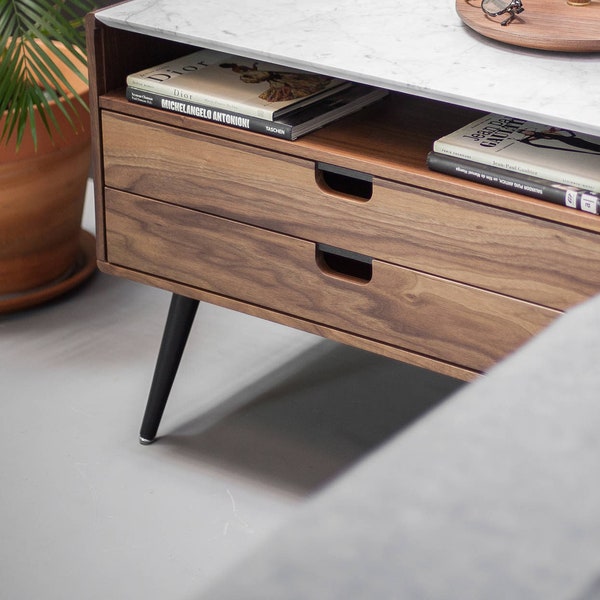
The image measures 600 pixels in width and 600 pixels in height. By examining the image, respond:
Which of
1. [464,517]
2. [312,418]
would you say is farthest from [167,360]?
[464,517]

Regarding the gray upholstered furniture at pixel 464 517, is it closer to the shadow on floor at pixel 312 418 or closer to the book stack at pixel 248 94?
the book stack at pixel 248 94

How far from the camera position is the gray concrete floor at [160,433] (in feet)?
4.01

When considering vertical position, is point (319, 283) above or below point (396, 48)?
below

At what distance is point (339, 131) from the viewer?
3.76ft

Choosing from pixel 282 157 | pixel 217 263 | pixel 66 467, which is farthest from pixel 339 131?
pixel 66 467

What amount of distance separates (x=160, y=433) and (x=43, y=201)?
1.48ft

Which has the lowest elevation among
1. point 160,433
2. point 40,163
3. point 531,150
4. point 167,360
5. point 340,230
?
point 160,433

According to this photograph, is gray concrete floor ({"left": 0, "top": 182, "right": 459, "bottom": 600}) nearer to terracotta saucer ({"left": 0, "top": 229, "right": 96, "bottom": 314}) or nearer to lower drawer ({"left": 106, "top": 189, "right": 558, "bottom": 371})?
terracotta saucer ({"left": 0, "top": 229, "right": 96, "bottom": 314})

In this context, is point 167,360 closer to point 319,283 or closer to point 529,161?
point 319,283

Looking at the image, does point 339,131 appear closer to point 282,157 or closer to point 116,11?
point 282,157

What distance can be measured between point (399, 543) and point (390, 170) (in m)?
0.76

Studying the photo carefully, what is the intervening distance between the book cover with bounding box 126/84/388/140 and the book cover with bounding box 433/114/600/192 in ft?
0.50

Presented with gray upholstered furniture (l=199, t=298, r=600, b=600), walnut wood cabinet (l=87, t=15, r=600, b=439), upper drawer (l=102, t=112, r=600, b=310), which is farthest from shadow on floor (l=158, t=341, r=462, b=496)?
gray upholstered furniture (l=199, t=298, r=600, b=600)

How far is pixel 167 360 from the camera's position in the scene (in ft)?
4.54
